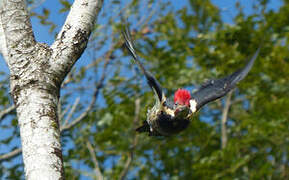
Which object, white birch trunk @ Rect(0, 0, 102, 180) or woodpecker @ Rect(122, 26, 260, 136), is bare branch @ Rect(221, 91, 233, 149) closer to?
woodpecker @ Rect(122, 26, 260, 136)

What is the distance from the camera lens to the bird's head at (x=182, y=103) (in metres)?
3.77

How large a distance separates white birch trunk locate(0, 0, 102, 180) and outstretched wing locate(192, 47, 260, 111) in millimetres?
1961

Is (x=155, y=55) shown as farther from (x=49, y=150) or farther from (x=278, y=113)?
(x=49, y=150)

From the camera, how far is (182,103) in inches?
156

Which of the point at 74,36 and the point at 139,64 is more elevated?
the point at 139,64

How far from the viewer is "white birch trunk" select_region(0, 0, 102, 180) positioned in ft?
6.13

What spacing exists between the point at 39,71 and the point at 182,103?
6.49 feet

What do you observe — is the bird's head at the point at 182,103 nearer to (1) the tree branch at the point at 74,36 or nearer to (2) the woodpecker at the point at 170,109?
(2) the woodpecker at the point at 170,109

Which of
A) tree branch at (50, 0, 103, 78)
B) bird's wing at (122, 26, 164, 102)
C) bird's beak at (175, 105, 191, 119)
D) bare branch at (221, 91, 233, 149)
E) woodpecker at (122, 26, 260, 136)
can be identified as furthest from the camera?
bare branch at (221, 91, 233, 149)

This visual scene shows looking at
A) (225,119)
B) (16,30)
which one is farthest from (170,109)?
(225,119)

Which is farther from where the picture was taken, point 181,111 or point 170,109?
point 170,109

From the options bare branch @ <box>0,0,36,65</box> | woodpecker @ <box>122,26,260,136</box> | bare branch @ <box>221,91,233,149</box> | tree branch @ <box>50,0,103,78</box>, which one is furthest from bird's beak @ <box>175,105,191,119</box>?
bare branch @ <box>221,91,233,149</box>

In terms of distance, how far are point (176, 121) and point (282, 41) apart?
543 cm

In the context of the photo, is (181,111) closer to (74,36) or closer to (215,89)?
(215,89)
